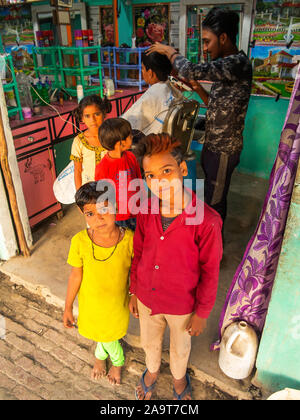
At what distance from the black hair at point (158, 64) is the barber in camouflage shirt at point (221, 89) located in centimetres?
12

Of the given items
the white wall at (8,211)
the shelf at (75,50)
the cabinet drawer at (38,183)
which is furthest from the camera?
the shelf at (75,50)

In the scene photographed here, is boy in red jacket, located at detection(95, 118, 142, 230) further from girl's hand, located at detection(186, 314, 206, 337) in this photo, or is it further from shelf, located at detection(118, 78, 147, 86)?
shelf, located at detection(118, 78, 147, 86)

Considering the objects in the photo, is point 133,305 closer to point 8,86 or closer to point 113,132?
point 113,132

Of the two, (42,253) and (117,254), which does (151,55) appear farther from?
(42,253)

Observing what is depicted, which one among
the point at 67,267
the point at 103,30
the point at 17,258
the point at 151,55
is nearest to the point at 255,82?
the point at 151,55

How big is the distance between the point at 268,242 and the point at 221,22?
168 cm

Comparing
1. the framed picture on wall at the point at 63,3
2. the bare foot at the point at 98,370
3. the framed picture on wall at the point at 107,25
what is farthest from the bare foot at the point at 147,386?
the framed picture on wall at the point at 107,25

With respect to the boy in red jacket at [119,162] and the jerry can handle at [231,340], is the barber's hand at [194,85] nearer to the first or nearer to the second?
the boy in red jacket at [119,162]

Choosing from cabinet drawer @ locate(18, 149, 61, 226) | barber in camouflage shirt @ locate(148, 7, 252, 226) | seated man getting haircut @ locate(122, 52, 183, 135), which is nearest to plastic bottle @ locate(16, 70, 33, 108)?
cabinet drawer @ locate(18, 149, 61, 226)

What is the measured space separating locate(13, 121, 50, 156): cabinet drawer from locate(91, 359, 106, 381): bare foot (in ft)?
7.13

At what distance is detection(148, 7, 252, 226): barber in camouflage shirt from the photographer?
2.37 meters

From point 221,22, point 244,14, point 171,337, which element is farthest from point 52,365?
point 244,14

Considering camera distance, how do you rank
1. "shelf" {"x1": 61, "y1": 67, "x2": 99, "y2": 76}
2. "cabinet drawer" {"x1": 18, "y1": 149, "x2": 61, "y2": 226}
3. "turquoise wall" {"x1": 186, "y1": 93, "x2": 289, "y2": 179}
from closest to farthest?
1. "cabinet drawer" {"x1": 18, "y1": 149, "x2": 61, "y2": 226}
2. "shelf" {"x1": 61, "y1": 67, "x2": 99, "y2": 76}
3. "turquoise wall" {"x1": 186, "y1": 93, "x2": 289, "y2": 179}

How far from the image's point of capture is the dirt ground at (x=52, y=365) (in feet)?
7.03
